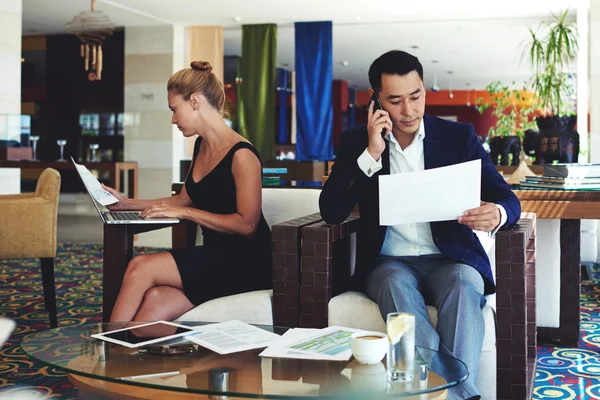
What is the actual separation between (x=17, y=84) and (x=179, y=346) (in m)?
6.46

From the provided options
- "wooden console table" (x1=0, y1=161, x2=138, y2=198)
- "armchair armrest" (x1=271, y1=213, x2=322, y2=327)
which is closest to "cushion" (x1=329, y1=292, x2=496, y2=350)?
"armchair armrest" (x1=271, y1=213, x2=322, y2=327)

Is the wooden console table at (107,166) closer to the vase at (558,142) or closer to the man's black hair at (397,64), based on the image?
the vase at (558,142)

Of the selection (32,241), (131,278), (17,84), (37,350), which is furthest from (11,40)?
(37,350)

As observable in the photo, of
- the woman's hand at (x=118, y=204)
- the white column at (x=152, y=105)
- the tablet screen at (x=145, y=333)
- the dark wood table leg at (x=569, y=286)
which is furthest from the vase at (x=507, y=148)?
the white column at (x=152, y=105)

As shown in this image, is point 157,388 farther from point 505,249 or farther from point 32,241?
point 32,241

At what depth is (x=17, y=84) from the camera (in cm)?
749

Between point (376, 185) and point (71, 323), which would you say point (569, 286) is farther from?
point (71, 323)

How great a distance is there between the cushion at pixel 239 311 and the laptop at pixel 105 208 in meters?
0.34

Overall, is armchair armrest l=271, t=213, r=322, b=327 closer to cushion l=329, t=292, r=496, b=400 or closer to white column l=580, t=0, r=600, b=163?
cushion l=329, t=292, r=496, b=400

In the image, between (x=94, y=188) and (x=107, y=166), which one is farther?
(x=107, y=166)

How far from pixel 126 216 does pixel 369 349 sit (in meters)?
1.31

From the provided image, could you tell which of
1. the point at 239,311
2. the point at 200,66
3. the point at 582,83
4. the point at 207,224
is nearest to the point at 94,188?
the point at 207,224

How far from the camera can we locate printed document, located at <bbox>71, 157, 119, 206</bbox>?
2693 mm

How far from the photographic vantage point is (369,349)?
1.63 m
